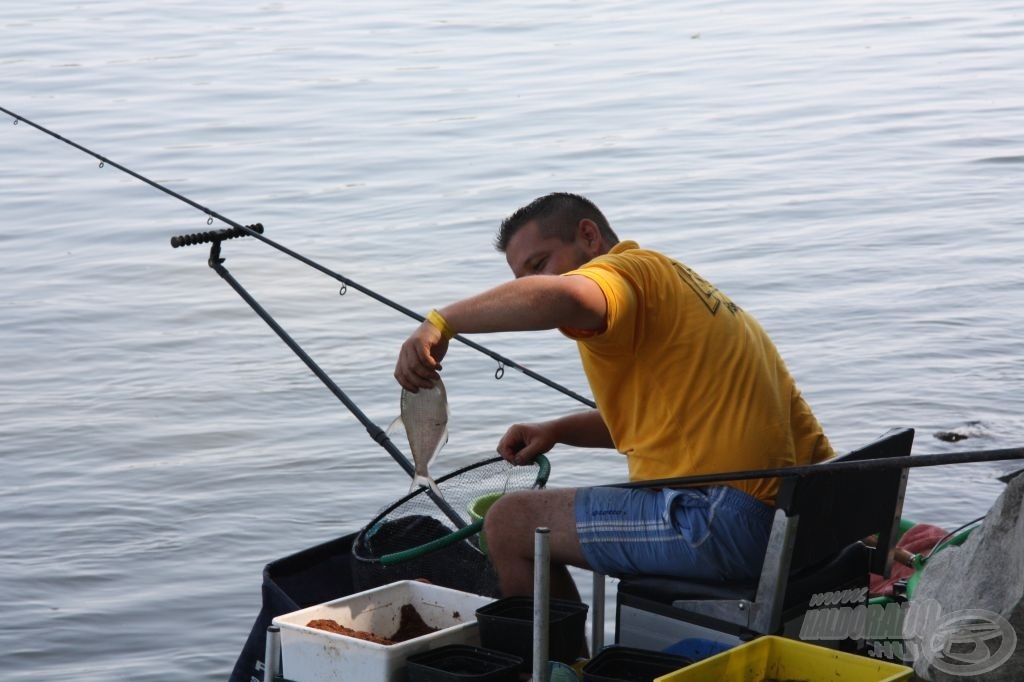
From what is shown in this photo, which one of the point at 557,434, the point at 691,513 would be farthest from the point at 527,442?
the point at 691,513

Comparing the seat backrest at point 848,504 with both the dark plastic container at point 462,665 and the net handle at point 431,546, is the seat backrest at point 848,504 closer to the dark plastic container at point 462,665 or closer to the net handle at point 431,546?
the dark plastic container at point 462,665

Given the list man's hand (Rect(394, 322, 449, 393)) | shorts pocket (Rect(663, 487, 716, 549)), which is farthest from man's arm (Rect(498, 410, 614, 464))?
man's hand (Rect(394, 322, 449, 393))

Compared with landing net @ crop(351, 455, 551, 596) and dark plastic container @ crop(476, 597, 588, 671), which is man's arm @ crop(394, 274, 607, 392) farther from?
landing net @ crop(351, 455, 551, 596)

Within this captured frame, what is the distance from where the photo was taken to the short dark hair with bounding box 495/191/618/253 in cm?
361

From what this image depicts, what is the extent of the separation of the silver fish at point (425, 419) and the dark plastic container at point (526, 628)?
383mm

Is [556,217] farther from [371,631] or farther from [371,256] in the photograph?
[371,256]

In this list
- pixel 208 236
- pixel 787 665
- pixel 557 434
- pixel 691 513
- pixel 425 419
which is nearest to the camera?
pixel 787 665

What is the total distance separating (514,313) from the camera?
3.03 meters

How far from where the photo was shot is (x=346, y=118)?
15.0m

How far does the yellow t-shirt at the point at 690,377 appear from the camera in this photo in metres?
3.24

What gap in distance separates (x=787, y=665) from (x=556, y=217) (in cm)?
125

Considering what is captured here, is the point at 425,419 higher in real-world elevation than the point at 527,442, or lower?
higher

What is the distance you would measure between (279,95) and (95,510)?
10536 millimetres

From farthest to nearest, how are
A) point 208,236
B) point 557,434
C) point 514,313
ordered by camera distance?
point 208,236, point 557,434, point 514,313
